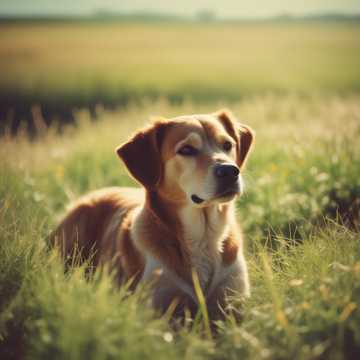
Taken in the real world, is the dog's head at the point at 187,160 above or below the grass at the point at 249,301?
above

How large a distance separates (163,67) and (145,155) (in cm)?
2007

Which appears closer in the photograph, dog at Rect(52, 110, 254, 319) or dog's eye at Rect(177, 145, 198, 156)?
dog at Rect(52, 110, 254, 319)

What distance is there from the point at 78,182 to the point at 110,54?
2185 centimetres

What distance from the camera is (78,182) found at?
674cm

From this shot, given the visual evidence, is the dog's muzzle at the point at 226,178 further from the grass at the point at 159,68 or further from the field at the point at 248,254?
the grass at the point at 159,68

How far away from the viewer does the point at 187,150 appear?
350cm

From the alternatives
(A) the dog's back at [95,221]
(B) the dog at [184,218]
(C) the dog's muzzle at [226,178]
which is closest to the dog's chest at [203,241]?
(B) the dog at [184,218]

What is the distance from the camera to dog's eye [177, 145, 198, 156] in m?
3.48

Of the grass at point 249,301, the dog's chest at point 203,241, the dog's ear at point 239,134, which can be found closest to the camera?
the grass at point 249,301

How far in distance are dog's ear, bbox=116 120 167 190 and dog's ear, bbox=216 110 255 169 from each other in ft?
1.94

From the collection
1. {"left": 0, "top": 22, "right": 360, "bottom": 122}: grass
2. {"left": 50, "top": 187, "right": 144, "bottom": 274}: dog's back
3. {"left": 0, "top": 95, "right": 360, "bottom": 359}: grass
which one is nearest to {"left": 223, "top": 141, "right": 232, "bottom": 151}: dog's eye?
{"left": 0, "top": 95, "right": 360, "bottom": 359}: grass

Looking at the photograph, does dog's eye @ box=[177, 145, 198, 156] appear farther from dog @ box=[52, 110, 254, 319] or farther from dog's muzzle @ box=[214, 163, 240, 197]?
dog's muzzle @ box=[214, 163, 240, 197]

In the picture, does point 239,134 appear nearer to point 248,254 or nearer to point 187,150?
point 187,150

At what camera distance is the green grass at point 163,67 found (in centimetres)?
1781
